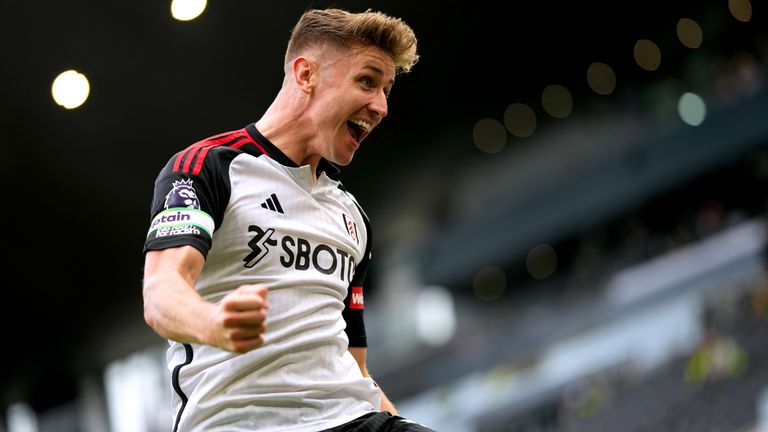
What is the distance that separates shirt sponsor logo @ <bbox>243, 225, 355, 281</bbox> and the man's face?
0.95 ft

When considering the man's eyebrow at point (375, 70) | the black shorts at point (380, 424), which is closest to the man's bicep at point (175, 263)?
the black shorts at point (380, 424)

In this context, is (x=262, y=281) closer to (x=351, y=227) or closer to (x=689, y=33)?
(x=351, y=227)

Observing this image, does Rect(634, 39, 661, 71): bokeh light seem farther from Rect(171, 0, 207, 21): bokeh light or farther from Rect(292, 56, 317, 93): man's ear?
Rect(292, 56, 317, 93): man's ear

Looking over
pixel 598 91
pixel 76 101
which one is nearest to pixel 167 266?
pixel 76 101

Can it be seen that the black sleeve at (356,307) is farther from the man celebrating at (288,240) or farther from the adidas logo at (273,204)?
the adidas logo at (273,204)

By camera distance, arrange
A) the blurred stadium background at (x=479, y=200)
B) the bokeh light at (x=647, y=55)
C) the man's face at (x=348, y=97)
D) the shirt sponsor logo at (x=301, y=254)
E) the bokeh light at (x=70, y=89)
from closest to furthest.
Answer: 1. the shirt sponsor logo at (x=301, y=254)
2. the man's face at (x=348, y=97)
3. the bokeh light at (x=70, y=89)
4. the blurred stadium background at (x=479, y=200)
5. the bokeh light at (x=647, y=55)

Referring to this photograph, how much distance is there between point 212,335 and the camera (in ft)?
7.43

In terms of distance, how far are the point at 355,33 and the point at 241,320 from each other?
1376 mm

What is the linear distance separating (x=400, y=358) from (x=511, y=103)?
231 inches

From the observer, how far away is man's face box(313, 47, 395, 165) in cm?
327

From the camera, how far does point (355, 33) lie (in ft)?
10.8

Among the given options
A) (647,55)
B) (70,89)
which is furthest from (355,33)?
(647,55)

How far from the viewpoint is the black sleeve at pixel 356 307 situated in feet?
11.7

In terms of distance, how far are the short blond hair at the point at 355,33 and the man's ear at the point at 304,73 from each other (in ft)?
0.19
